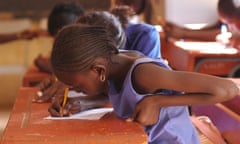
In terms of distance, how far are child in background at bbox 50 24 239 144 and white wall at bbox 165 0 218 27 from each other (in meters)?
1.90

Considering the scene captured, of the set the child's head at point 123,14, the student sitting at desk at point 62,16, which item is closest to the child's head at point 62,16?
the student sitting at desk at point 62,16

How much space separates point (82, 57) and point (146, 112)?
201 mm

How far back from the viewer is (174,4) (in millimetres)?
3027

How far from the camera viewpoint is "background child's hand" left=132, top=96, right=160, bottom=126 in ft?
3.64

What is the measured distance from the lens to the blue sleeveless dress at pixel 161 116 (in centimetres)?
113

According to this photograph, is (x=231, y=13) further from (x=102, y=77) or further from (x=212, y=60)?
(x=102, y=77)

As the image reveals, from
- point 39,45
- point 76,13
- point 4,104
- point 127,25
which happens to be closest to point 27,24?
point 39,45

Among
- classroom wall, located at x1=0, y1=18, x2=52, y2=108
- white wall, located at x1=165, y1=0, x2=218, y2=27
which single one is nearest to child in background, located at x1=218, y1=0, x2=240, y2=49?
white wall, located at x1=165, y1=0, x2=218, y2=27

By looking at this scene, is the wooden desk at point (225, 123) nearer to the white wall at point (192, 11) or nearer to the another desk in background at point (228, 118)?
the another desk in background at point (228, 118)

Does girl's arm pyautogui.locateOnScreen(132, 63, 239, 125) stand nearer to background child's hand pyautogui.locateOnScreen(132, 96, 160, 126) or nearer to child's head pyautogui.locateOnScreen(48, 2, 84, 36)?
background child's hand pyautogui.locateOnScreen(132, 96, 160, 126)

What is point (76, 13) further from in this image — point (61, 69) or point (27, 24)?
point (27, 24)

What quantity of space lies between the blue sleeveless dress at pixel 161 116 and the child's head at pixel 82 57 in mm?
58

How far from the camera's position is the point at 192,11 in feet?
9.94

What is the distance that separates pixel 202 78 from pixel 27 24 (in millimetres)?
3343
